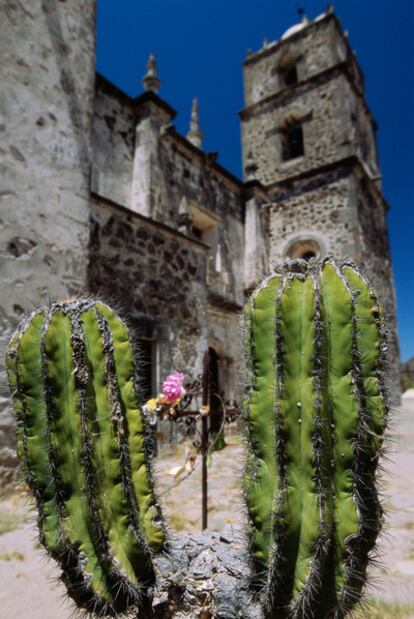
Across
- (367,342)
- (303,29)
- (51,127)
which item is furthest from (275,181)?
(367,342)

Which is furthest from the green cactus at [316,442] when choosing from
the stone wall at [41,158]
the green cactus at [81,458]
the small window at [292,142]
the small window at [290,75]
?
the small window at [290,75]

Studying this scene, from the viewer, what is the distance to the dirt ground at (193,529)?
1857mm

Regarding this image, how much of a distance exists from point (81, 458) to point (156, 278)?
4.76 m

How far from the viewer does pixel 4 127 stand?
13.2ft

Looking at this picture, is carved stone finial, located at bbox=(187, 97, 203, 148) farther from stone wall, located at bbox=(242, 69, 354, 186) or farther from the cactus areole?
the cactus areole

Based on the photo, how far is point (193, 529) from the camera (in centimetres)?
290

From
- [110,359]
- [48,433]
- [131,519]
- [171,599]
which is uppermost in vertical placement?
[110,359]

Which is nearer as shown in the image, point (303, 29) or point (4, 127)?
point (4, 127)

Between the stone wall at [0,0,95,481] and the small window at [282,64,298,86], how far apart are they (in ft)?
40.1

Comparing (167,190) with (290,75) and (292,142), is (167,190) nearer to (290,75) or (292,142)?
(292,142)

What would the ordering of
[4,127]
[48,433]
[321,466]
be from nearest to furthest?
[321,466]
[48,433]
[4,127]

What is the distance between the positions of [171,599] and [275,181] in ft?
44.8

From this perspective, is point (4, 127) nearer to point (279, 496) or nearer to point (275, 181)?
point (279, 496)

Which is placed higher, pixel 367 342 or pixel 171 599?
pixel 367 342
